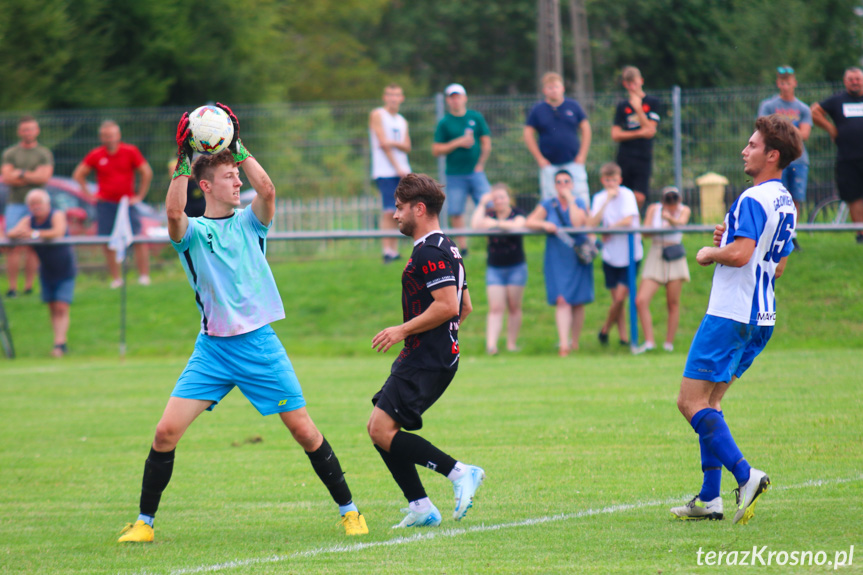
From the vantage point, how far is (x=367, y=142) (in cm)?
1736

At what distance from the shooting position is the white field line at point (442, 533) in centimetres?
494

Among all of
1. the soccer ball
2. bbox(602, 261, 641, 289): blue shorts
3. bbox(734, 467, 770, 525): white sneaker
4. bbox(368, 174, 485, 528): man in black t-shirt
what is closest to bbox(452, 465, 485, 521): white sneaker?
bbox(368, 174, 485, 528): man in black t-shirt

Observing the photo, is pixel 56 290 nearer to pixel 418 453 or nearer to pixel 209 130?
pixel 209 130

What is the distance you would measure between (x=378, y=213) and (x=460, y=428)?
8.70 metres

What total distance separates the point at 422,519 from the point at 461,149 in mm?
9898

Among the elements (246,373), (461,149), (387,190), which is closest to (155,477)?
(246,373)

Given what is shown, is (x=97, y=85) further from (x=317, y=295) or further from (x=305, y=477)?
(x=305, y=477)

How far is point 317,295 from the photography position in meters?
16.0

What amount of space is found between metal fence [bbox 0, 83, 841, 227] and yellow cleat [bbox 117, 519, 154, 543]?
35.7ft

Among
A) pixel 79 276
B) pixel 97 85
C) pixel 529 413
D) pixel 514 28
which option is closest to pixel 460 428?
pixel 529 413

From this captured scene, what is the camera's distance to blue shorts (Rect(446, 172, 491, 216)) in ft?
49.3

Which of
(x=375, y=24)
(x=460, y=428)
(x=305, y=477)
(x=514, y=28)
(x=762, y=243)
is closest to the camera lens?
(x=762, y=243)

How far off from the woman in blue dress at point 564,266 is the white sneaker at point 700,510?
23.9 feet

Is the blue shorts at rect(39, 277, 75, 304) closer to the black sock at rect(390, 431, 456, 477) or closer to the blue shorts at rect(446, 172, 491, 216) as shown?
the blue shorts at rect(446, 172, 491, 216)
